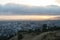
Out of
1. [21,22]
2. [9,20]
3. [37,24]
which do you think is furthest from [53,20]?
[9,20]

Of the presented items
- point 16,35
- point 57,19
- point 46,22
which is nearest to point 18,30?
point 16,35

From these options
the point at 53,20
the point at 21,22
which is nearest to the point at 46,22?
the point at 53,20

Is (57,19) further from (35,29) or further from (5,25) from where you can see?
(5,25)

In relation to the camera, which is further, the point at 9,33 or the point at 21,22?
the point at 21,22

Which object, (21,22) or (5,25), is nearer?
(5,25)

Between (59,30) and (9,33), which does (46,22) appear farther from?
(9,33)

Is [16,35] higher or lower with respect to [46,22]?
lower

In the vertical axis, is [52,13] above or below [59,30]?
above

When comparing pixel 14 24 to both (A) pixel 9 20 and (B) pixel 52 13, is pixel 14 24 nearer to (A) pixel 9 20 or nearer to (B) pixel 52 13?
(A) pixel 9 20
